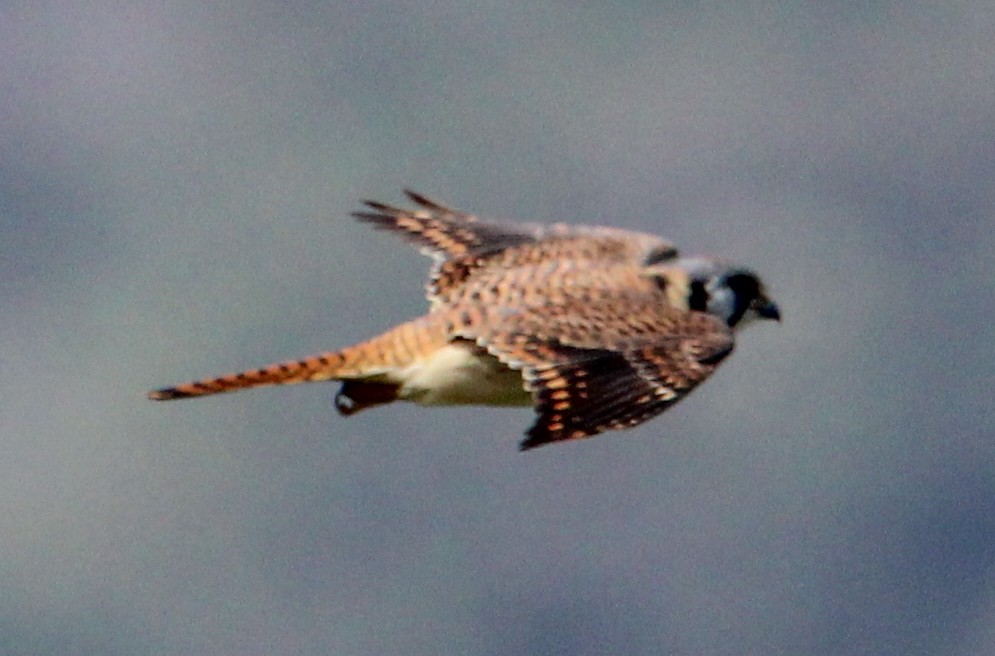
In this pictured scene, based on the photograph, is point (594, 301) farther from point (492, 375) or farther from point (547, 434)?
point (547, 434)

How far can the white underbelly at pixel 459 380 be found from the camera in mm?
15594

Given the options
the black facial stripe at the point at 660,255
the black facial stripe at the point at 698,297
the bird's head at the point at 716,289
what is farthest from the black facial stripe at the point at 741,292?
the black facial stripe at the point at 660,255

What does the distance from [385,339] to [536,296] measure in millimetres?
1059

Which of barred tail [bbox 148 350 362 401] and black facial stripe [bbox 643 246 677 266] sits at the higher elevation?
black facial stripe [bbox 643 246 677 266]

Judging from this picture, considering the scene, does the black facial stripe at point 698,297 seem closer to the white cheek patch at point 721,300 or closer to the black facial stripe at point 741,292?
the white cheek patch at point 721,300

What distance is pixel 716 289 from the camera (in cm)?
1659

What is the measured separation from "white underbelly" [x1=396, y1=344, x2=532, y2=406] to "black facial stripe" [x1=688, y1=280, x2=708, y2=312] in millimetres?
1376

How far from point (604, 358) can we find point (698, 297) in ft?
6.63

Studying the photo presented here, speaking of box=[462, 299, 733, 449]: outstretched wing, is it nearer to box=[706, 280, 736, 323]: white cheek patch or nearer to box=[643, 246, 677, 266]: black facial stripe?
box=[706, 280, 736, 323]: white cheek patch

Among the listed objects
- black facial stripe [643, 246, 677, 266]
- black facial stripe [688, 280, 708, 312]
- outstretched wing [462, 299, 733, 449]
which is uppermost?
black facial stripe [643, 246, 677, 266]

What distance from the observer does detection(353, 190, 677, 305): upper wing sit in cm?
1709

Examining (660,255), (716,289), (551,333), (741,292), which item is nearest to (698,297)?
(716,289)

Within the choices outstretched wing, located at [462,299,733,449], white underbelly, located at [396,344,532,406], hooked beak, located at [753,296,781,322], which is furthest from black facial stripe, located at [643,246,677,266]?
white underbelly, located at [396,344,532,406]

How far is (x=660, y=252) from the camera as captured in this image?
17.2 metres
